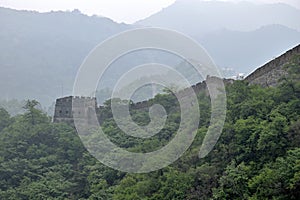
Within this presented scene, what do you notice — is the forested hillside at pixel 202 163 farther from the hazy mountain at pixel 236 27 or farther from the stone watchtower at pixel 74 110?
the hazy mountain at pixel 236 27

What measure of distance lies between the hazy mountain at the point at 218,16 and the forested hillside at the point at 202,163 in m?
81.7

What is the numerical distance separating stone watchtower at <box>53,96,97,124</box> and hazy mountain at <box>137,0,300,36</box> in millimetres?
75379

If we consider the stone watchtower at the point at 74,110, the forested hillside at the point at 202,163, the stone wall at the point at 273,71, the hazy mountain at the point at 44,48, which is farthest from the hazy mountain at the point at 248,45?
the forested hillside at the point at 202,163

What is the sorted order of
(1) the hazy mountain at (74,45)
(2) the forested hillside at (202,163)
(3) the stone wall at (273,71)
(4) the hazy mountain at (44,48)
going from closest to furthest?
(2) the forested hillside at (202,163) → (3) the stone wall at (273,71) → (4) the hazy mountain at (44,48) → (1) the hazy mountain at (74,45)

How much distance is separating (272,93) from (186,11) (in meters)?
100

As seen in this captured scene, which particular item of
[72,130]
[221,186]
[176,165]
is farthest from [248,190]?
[72,130]

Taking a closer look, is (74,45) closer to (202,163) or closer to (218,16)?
(218,16)

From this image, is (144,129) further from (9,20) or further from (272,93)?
(9,20)

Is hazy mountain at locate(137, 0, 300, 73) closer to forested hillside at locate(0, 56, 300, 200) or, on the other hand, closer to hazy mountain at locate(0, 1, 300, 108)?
hazy mountain at locate(0, 1, 300, 108)

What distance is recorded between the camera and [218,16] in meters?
107

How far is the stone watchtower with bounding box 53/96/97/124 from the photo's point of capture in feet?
70.5

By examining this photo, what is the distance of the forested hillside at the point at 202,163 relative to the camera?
763cm

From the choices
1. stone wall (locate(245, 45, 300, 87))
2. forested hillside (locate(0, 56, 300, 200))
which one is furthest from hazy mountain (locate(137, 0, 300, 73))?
forested hillside (locate(0, 56, 300, 200))

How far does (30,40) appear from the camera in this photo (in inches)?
3125
